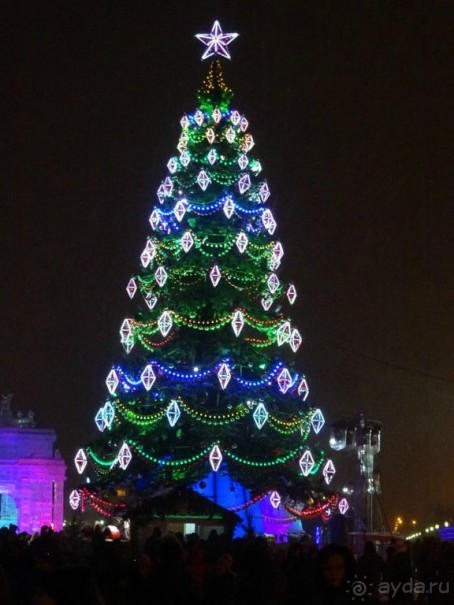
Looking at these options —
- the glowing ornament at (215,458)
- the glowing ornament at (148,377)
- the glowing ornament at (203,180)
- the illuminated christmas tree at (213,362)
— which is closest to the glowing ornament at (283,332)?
the illuminated christmas tree at (213,362)

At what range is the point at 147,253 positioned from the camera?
87.7 feet

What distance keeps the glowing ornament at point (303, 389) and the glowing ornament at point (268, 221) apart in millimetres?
4092

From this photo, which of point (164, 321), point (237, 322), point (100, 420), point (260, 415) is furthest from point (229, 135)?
point (100, 420)

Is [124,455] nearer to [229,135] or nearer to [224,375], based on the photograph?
[224,375]

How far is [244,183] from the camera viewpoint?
26.8 metres

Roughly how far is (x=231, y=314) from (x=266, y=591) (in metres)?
15.0

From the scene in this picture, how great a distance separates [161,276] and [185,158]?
3.52 metres

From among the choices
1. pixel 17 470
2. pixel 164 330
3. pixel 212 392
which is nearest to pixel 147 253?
pixel 164 330

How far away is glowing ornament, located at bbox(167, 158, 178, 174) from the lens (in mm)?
27422

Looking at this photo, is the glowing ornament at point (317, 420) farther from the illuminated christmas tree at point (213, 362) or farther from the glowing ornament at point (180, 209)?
the glowing ornament at point (180, 209)

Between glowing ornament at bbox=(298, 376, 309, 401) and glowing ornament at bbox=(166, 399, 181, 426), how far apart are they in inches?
140

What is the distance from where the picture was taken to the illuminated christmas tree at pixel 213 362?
2469 cm

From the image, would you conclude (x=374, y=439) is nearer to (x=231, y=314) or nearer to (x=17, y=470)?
(x=231, y=314)

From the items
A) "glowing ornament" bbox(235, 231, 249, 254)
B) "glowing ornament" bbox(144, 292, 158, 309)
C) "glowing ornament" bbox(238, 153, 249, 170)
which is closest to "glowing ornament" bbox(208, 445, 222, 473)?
"glowing ornament" bbox(144, 292, 158, 309)
